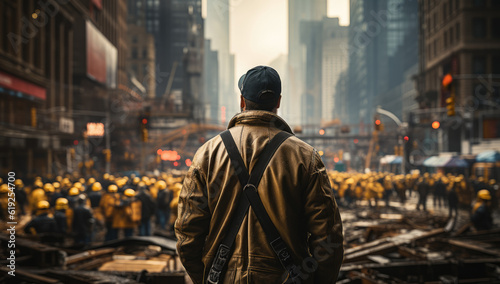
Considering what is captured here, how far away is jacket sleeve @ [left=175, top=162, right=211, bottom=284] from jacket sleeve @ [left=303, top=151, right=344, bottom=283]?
27.9 inches

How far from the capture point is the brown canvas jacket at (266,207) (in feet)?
9.05

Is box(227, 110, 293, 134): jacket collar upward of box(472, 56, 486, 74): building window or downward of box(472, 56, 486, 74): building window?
downward

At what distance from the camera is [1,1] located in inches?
1181

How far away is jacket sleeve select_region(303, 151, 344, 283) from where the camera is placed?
2.74 metres

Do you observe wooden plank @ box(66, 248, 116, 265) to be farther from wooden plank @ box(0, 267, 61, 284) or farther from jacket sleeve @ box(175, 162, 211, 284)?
jacket sleeve @ box(175, 162, 211, 284)

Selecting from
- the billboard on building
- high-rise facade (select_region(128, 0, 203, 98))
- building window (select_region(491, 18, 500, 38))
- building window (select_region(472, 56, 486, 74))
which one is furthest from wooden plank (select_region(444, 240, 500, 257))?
high-rise facade (select_region(128, 0, 203, 98))

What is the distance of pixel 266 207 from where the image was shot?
111 inches

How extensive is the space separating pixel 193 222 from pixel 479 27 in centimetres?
6010

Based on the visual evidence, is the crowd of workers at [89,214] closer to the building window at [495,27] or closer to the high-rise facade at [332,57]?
A: the building window at [495,27]

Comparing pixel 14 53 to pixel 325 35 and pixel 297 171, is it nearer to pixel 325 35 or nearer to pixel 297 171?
pixel 297 171

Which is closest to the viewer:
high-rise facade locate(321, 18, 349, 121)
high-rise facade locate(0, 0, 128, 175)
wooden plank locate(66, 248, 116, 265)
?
wooden plank locate(66, 248, 116, 265)

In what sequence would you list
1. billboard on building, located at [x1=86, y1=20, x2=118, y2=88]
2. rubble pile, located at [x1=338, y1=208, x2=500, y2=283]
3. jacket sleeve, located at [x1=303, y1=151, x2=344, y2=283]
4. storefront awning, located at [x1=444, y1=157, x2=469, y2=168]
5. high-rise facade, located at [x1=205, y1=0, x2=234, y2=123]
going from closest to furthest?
jacket sleeve, located at [x1=303, y1=151, x2=344, y2=283] < rubble pile, located at [x1=338, y1=208, x2=500, y2=283] < high-rise facade, located at [x1=205, y1=0, x2=234, y2=123] < storefront awning, located at [x1=444, y1=157, x2=469, y2=168] < billboard on building, located at [x1=86, y1=20, x2=118, y2=88]

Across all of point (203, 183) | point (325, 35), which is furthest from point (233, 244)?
point (325, 35)

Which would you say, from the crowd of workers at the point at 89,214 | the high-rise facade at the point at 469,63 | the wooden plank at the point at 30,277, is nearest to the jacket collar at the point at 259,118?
the wooden plank at the point at 30,277
